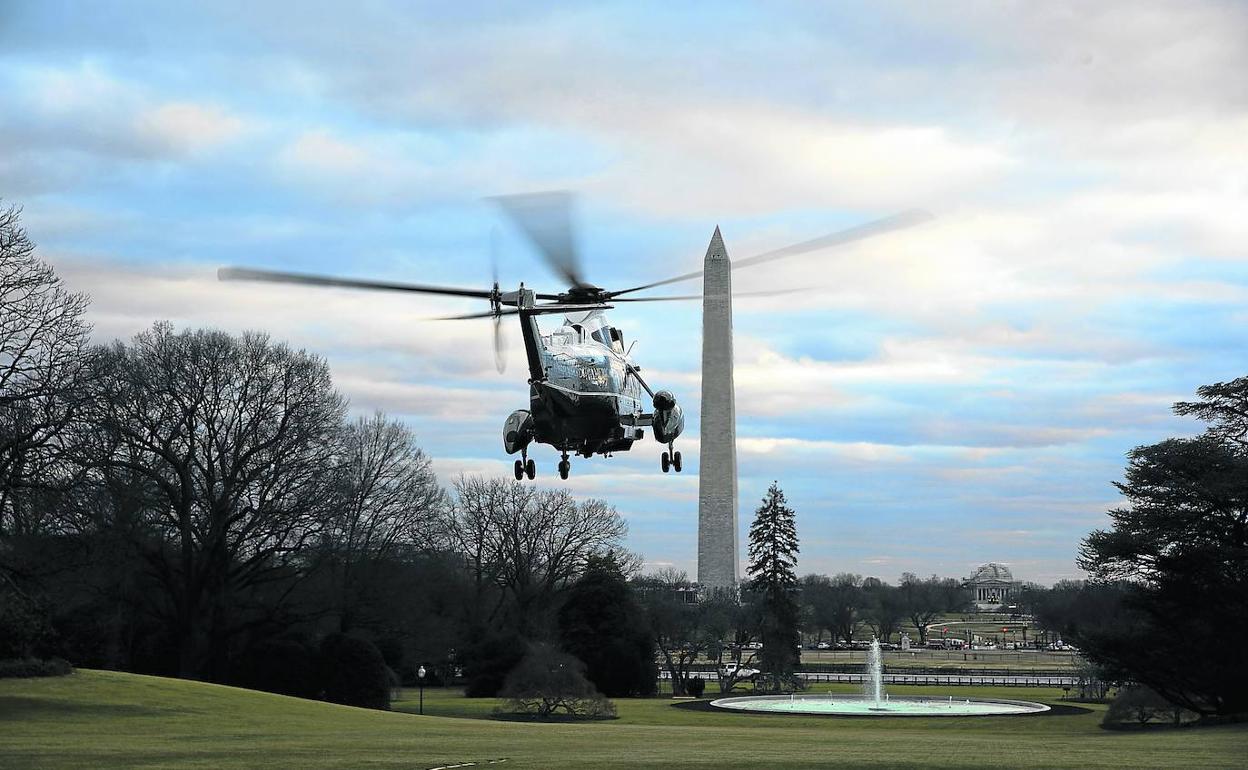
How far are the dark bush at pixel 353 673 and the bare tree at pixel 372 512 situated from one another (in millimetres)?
4841

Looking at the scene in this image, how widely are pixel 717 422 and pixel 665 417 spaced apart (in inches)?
1890

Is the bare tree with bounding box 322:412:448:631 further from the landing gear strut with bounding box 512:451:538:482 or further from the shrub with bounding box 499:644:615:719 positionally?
the landing gear strut with bounding box 512:451:538:482

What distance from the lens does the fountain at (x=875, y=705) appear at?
62.6 metres

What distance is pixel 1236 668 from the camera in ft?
168

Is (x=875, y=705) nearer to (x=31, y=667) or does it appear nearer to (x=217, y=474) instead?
(x=217, y=474)

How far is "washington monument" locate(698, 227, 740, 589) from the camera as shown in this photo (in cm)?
8119

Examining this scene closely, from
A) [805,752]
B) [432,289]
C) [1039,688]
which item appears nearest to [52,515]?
[432,289]

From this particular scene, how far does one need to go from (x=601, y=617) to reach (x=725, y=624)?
42.5ft

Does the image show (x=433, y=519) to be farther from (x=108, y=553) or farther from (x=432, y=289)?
(x=432, y=289)

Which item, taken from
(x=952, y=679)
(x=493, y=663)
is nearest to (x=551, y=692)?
(x=493, y=663)

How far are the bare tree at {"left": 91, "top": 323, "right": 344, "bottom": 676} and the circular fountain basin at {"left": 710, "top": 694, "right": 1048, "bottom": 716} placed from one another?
2132 centimetres

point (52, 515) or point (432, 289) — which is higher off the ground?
point (432, 289)

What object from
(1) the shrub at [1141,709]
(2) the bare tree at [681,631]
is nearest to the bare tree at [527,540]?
(2) the bare tree at [681,631]

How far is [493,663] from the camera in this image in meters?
78.4
